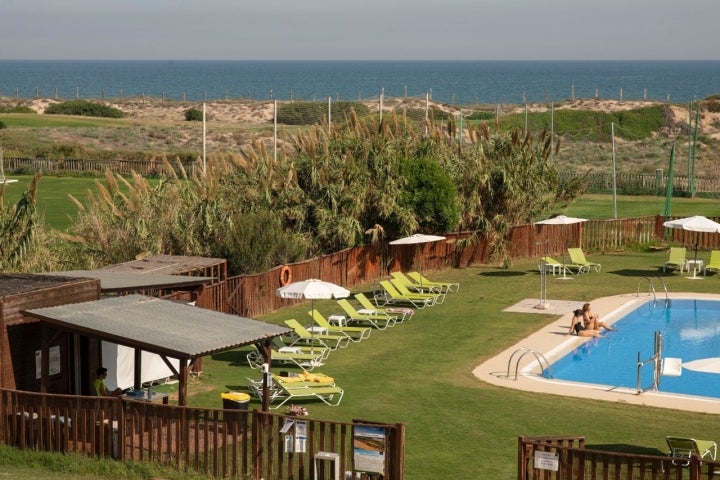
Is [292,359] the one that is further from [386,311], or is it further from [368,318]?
[386,311]

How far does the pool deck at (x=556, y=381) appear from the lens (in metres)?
18.9

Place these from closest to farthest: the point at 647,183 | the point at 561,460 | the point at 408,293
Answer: the point at 561,460, the point at 408,293, the point at 647,183

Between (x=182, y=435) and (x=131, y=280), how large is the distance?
7.25 m

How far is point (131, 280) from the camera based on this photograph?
20844 millimetres

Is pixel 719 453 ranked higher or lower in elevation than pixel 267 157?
lower

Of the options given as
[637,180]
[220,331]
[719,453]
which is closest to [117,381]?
[220,331]

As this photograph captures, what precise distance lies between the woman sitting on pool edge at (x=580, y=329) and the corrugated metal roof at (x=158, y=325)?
9329mm

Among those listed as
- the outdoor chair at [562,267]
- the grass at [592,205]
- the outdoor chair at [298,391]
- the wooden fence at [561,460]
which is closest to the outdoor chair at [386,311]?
the outdoor chair at [298,391]

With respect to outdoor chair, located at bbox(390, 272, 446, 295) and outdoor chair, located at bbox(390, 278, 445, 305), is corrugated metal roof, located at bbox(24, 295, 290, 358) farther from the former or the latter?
outdoor chair, located at bbox(390, 272, 446, 295)

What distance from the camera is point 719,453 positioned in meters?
15.8

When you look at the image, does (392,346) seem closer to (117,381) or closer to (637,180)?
(117,381)

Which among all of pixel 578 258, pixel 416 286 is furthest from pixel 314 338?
pixel 578 258

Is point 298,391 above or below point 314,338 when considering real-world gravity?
above

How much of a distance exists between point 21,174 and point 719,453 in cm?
5259
